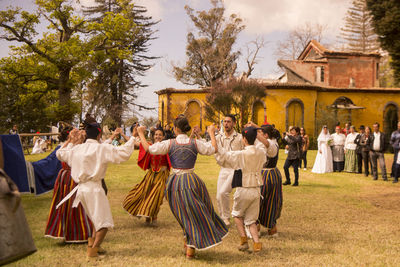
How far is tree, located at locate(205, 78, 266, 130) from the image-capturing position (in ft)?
101

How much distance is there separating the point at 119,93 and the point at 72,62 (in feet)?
63.2

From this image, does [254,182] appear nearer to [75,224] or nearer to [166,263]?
[166,263]

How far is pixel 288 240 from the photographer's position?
5.96 meters

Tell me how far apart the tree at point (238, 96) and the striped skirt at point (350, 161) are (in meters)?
15.2

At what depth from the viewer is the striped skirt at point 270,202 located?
601 cm

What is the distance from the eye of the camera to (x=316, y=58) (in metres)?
38.5

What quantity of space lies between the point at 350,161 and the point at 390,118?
1981 centimetres

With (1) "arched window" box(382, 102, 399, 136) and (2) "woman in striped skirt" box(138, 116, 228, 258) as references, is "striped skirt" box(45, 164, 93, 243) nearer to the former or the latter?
(2) "woman in striped skirt" box(138, 116, 228, 258)

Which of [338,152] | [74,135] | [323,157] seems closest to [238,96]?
[338,152]

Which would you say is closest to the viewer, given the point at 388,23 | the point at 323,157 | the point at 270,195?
the point at 270,195

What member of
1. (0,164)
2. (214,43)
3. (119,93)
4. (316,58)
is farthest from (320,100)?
(0,164)

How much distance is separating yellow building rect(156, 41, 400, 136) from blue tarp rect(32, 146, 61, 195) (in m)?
24.4

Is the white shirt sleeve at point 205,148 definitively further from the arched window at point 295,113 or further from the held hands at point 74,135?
the arched window at point 295,113

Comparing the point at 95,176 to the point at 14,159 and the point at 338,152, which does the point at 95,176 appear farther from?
A: the point at 338,152
